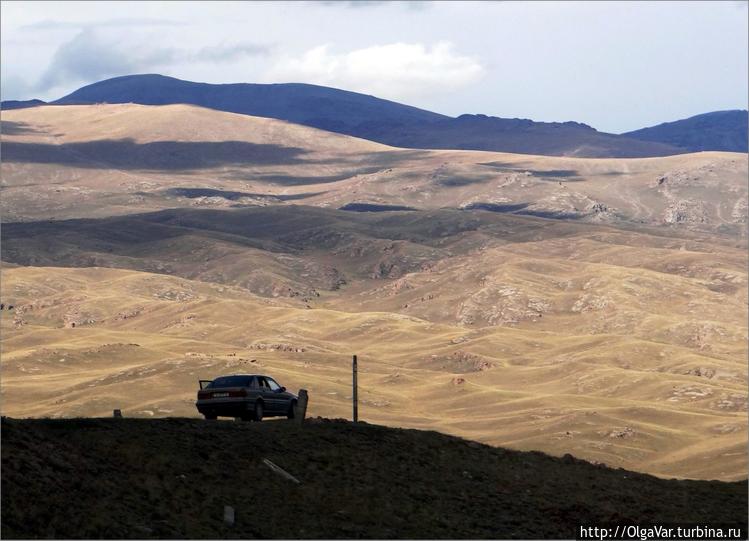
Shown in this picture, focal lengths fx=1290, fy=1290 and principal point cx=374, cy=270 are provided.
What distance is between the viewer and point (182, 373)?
6747 inches

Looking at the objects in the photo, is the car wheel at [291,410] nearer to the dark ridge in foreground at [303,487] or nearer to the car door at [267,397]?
the car door at [267,397]

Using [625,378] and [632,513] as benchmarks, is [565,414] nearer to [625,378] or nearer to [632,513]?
[625,378]

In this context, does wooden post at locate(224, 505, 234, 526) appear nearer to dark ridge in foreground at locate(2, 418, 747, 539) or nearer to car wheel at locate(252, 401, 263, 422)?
dark ridge in foreground at locate(2, 418, 747, 539)

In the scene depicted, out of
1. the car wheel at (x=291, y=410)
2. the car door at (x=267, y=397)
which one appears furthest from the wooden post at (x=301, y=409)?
the car wheel at (x=291, y=410)

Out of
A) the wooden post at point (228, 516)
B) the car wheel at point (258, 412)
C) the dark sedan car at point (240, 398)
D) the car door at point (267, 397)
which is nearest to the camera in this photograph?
the wooden post at point (228, 516)

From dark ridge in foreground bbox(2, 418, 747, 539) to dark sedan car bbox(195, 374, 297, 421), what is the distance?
320cm

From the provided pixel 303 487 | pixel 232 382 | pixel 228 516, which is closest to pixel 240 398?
pixel 232 382

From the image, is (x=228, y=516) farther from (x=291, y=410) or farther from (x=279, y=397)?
(x=291, y=410)

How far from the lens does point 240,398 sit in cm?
4409

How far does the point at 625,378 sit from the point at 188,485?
165 meters

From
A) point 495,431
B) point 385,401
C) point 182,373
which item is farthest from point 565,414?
point 182,373

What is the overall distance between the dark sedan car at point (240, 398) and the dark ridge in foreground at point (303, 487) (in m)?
3.20

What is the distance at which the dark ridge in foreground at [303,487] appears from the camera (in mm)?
29406

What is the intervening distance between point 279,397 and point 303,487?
11.9 metres
